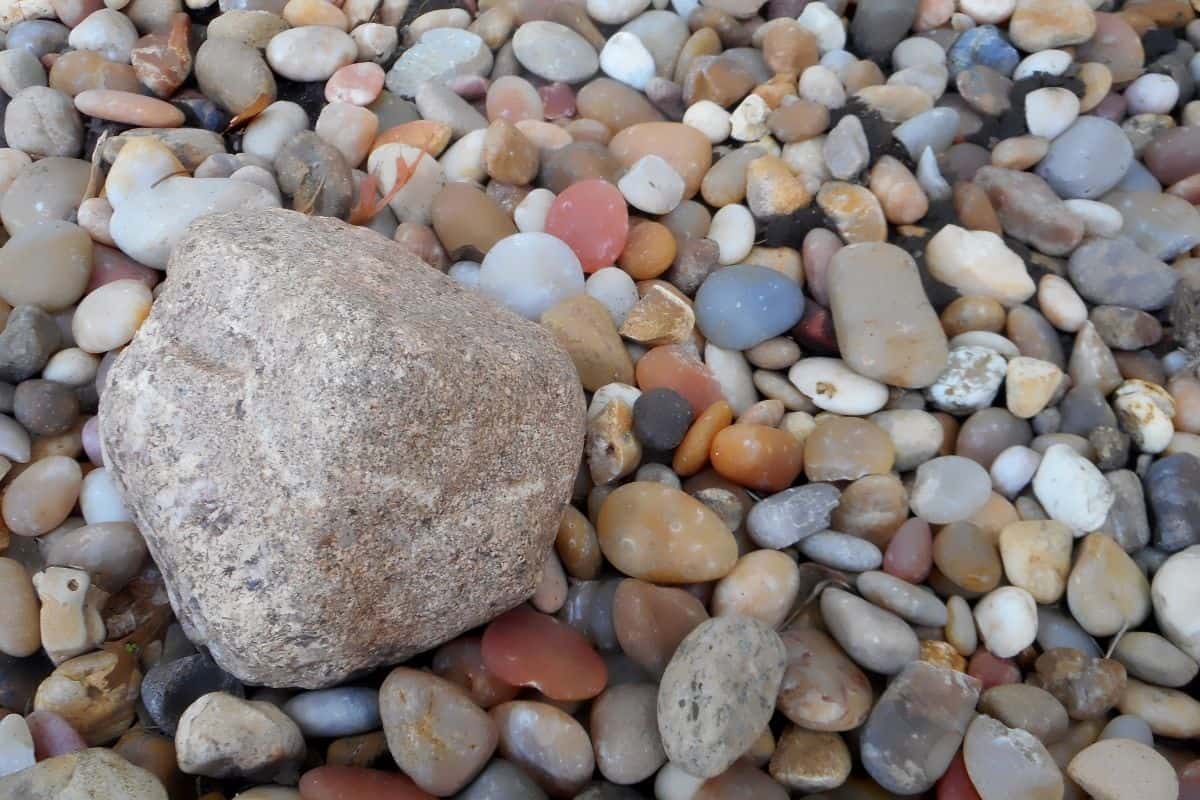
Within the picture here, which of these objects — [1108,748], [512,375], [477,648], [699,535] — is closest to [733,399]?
[699,535]

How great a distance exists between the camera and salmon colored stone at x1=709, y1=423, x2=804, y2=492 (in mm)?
1600

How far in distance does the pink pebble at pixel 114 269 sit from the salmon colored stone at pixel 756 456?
110 cm

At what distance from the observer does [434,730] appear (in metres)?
1.28

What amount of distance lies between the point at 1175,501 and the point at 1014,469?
0.87ft

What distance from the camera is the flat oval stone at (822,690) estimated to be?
4.46 ft

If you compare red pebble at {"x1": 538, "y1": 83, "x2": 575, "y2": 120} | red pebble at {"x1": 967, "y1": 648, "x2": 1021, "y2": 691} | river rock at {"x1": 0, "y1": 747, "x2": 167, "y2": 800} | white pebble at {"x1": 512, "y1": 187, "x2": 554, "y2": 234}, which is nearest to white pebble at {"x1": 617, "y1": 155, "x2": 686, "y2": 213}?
white pebble at {"x1": 512, "y1": 187, "x2": 554, "y2": 234}

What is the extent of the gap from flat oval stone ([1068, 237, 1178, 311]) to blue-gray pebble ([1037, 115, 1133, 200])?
0.17 meters

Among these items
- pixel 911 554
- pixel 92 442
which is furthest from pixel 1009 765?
pixel 92 442

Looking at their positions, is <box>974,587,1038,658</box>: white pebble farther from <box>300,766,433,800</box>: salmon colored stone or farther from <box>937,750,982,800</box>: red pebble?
<box>300,766,433,800</box>: salmon colored stone

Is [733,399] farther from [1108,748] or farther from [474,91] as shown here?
[474,91]

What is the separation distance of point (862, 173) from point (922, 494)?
75 centimetres

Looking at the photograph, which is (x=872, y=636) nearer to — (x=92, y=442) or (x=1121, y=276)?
(x=1121, y=276)

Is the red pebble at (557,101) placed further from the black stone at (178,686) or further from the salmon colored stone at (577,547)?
the black stone at (178,686)

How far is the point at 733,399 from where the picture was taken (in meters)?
1.75
